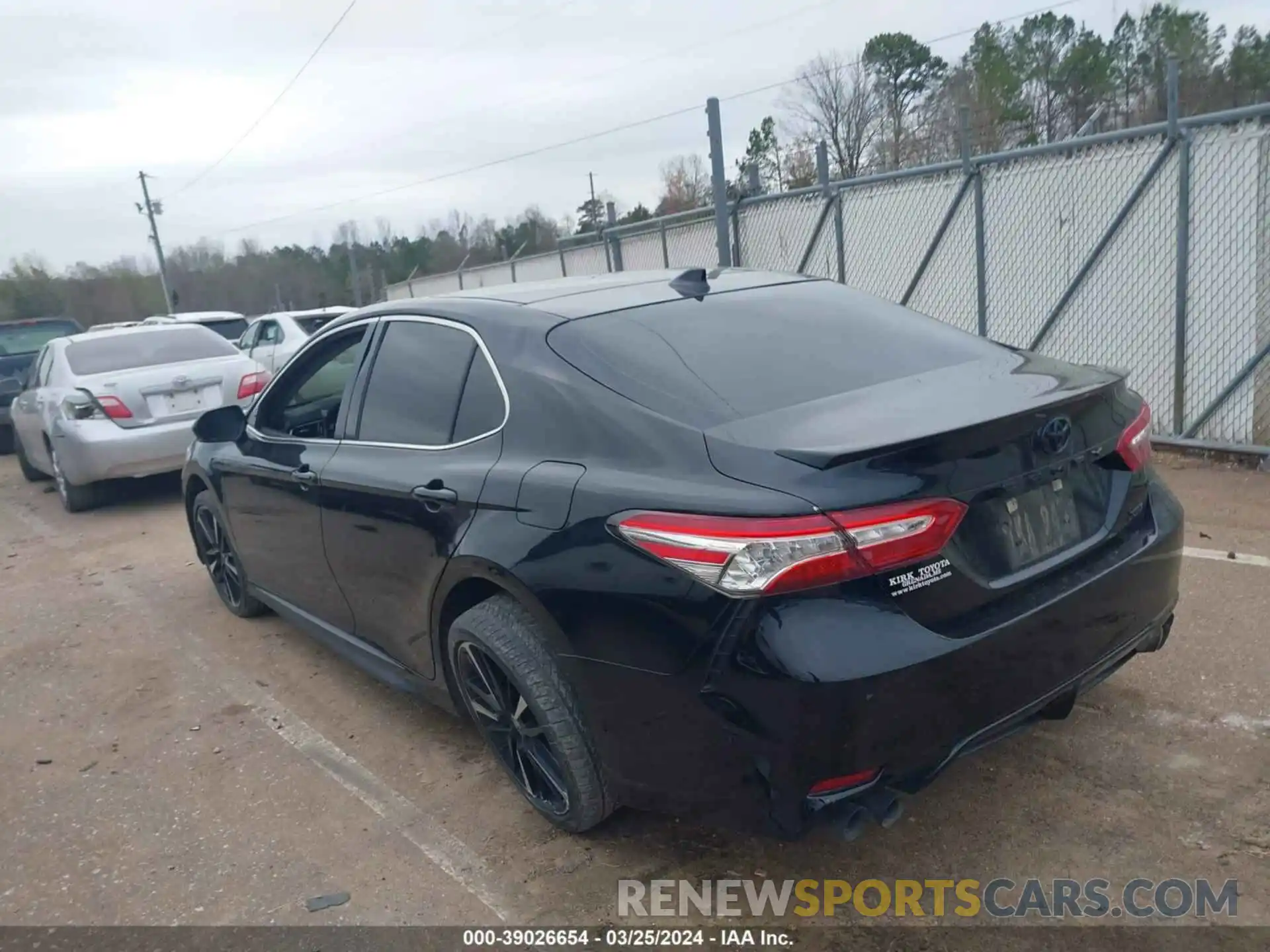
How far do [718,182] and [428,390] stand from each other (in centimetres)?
813

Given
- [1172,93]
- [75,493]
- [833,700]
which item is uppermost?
[1172,93]

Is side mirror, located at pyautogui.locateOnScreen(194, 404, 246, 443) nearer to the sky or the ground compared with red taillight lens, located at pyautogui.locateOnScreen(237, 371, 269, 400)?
nearer to the sky

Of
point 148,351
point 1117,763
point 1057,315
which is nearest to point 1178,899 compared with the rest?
point 1117,763

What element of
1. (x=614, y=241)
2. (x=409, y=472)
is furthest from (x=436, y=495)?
(x=614, y=241)

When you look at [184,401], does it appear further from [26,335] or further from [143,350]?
[26,335]

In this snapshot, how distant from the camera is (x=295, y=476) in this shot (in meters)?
4.07

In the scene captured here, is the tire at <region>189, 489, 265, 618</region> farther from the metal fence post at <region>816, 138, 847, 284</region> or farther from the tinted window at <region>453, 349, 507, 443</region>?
the metal fence post at <region>816, 138, 847, 284</region>

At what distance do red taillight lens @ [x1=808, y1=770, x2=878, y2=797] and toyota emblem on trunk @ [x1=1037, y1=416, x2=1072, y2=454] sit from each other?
952mm

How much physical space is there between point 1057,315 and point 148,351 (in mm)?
7581

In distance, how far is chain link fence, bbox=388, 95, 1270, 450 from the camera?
6.79 meters

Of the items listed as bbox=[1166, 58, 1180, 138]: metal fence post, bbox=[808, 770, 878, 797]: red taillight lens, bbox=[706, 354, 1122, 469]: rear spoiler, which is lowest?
bbox=[808, 770, 878, 797]: red taillight lens

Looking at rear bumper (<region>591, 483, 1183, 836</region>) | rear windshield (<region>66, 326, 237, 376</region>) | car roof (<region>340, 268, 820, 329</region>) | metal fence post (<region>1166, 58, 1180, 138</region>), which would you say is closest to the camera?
rear bumper (<region>591, 483, 1183, 836</region>)

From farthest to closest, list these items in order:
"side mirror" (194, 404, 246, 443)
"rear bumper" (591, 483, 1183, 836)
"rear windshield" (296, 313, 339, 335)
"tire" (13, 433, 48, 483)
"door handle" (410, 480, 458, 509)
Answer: "rear windshield" (296, 313, 339, 335)
"tire" (13, 433, 48, 483)
"side mirror" (194, 404, 246, 443)
"door handle" (410, 480, 458, 509)
"rear bumper" (591, 483, 1183, 836)


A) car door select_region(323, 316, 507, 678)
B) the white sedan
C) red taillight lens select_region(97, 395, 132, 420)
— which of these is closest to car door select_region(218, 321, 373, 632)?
car door select_region(323, 316, 507, 678)
